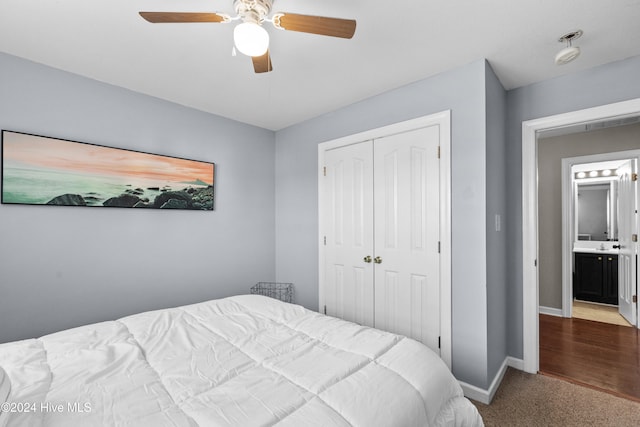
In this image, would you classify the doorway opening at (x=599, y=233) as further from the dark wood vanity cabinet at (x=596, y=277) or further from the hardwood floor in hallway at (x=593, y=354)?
the hardwood floor in hallway at (x=593, y=354)

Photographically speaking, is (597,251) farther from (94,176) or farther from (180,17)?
(94,176)

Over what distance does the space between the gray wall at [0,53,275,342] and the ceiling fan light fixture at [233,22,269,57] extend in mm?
1858

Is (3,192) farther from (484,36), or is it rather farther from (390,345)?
(484,36)

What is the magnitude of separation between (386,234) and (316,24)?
1834mm

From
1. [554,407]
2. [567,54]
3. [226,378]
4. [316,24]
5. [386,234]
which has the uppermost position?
[567,54]

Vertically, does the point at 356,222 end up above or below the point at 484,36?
below

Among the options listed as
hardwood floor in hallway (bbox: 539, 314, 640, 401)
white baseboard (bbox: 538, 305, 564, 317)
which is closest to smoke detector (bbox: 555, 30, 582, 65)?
hardwood floor in hallway (bbox: 539, 314, 640, 401)

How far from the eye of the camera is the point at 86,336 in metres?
1.59

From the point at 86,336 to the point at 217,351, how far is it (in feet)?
2.46

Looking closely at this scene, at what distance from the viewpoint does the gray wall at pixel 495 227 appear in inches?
88.7

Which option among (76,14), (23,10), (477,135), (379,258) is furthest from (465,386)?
(23,10)

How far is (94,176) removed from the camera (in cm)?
248

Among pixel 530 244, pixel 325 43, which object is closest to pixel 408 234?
pixel 530 244

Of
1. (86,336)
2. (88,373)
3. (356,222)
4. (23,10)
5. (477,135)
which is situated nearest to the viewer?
(88,373)
